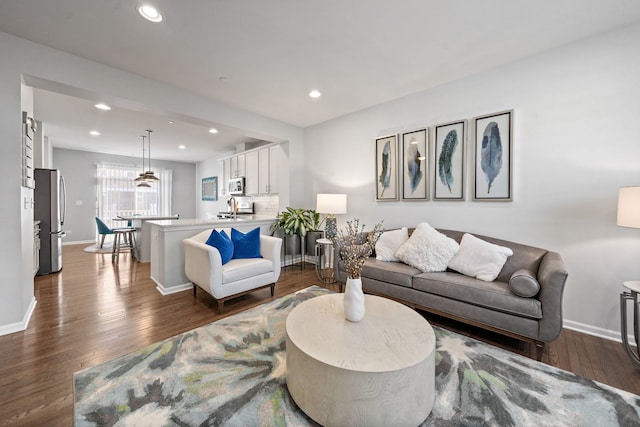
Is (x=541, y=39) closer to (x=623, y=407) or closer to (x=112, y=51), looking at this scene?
(x=623, y=407)

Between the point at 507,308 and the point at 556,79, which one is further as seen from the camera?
the point at 556,79

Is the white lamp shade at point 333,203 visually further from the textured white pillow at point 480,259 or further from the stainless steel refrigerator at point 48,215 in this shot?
the stainless steel refrigerator at point 48,215

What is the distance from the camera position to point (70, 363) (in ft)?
6.13

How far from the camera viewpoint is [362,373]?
1.22 m

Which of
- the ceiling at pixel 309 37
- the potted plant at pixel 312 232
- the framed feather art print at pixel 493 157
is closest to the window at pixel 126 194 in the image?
the ceiling at pixel 309 37

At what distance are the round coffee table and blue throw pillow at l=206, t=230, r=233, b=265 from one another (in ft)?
5.68

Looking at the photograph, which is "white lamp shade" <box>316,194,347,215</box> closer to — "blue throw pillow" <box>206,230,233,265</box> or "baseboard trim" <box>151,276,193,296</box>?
"blue throw pillow" <box>206,230,233,265</box>

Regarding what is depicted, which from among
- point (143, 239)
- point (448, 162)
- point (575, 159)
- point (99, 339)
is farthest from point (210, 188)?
point (575, 159)

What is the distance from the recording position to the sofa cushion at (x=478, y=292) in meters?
1.98

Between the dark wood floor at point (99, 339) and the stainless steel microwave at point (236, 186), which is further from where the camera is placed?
the stainless steel microwave at point (236, 186)

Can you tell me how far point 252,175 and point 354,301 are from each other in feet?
15.0

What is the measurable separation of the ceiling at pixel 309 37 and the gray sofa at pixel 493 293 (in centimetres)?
193

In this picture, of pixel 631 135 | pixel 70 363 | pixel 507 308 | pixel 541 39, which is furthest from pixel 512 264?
pixel 70 363

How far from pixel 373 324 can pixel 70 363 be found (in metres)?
2.18
